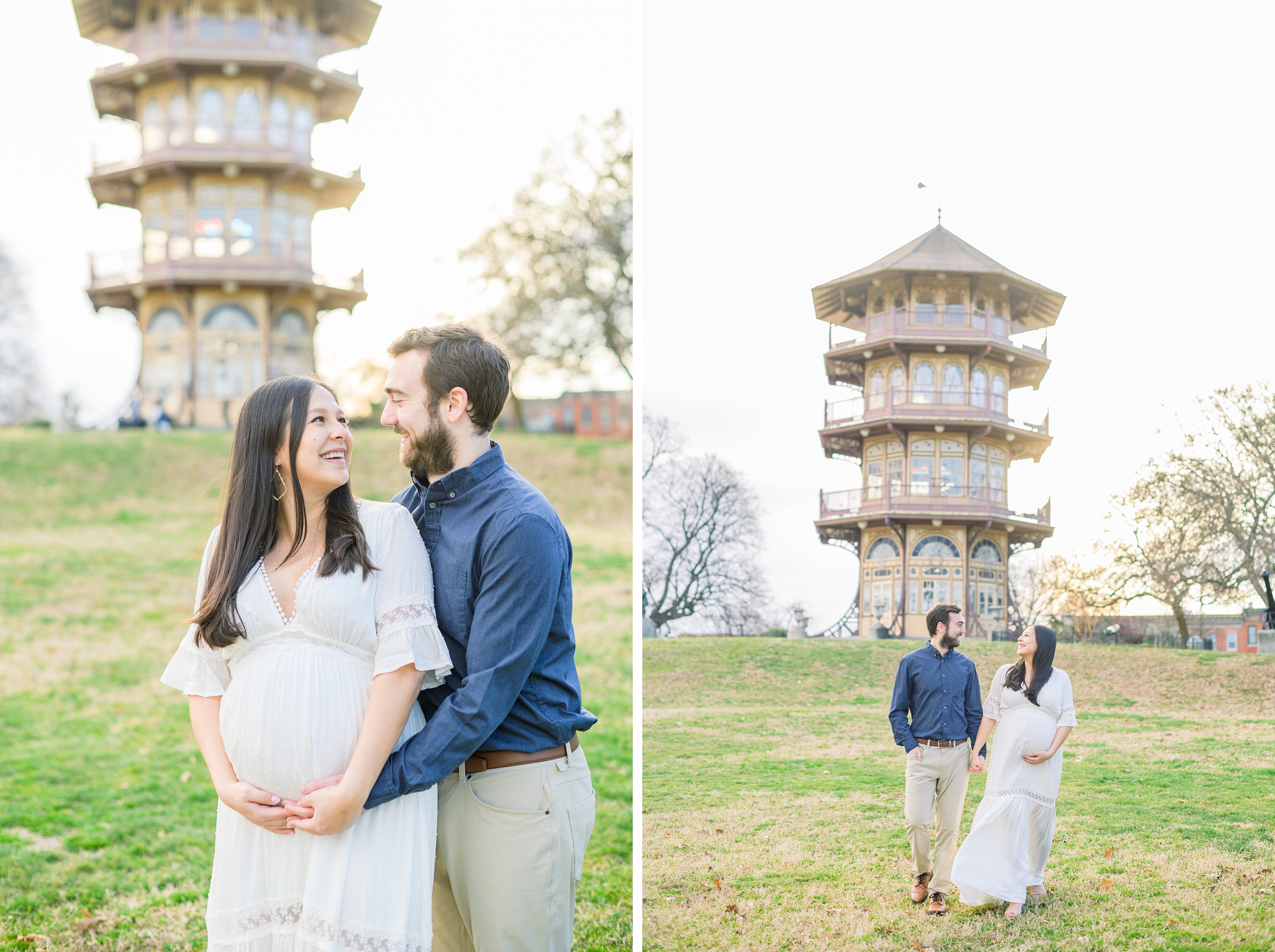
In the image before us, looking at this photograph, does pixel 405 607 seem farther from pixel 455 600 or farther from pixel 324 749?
pixel 324 749

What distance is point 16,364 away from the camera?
1995cm

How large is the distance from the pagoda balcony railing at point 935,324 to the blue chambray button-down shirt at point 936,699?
1202 mm

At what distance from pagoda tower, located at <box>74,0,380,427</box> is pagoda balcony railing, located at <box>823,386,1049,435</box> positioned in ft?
53.4

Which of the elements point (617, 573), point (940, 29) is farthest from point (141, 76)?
point (940, 29)

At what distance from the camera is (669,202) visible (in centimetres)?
470

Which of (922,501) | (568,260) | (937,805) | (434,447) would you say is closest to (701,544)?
(922,501)

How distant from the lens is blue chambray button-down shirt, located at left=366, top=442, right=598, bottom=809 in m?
2.29

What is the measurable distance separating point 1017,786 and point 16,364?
68.4ft

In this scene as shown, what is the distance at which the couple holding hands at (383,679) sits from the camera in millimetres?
2285

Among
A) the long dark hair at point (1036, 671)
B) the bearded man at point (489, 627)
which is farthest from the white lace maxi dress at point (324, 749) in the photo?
the long dark hair at point (1036, 671)

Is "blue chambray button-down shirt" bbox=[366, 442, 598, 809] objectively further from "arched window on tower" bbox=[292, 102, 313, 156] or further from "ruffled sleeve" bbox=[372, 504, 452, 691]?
"arched window on tower" bbox=[292, 102, 313, 156]

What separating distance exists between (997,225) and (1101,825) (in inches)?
86.0

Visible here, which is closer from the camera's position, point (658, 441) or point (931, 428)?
point (931, 428)

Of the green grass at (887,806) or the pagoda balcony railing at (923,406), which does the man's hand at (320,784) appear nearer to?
the green grass at (887,806)
